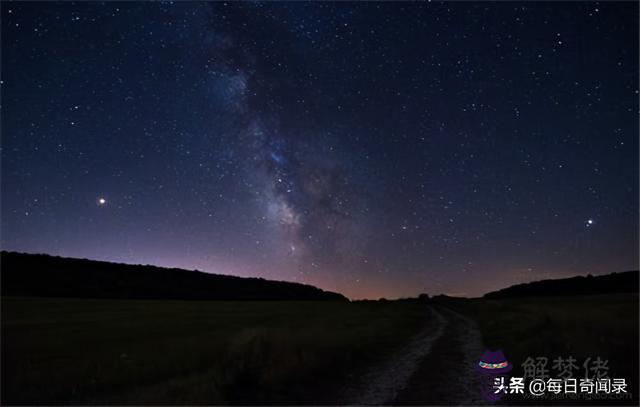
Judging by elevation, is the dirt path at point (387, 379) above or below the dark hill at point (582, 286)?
below

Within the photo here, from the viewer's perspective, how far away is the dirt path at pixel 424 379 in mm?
10484

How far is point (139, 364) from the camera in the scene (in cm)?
1540

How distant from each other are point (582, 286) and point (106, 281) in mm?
132475

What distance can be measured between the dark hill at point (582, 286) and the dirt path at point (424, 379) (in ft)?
308

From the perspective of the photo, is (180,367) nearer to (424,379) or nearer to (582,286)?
(424,379)

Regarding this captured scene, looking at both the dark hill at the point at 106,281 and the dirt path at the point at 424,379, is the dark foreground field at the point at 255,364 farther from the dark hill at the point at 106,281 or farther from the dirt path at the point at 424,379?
the dark hill at the point at 106,281

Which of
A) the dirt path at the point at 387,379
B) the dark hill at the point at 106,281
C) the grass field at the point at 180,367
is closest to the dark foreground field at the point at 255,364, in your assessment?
the grass field at the point at 180,367

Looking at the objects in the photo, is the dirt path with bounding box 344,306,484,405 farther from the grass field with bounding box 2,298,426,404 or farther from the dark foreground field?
the grass field with bounding box 2,298,426,404

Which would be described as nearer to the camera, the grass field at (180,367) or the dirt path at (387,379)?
the dirt path at (387,379)

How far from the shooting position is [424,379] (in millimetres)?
12492

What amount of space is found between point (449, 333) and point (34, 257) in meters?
105

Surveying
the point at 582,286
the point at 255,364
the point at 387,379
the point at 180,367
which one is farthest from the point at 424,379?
the point at 582,286

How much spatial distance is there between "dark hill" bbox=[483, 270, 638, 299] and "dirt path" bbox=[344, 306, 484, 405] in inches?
3699

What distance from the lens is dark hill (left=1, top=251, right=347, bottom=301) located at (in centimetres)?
8275
